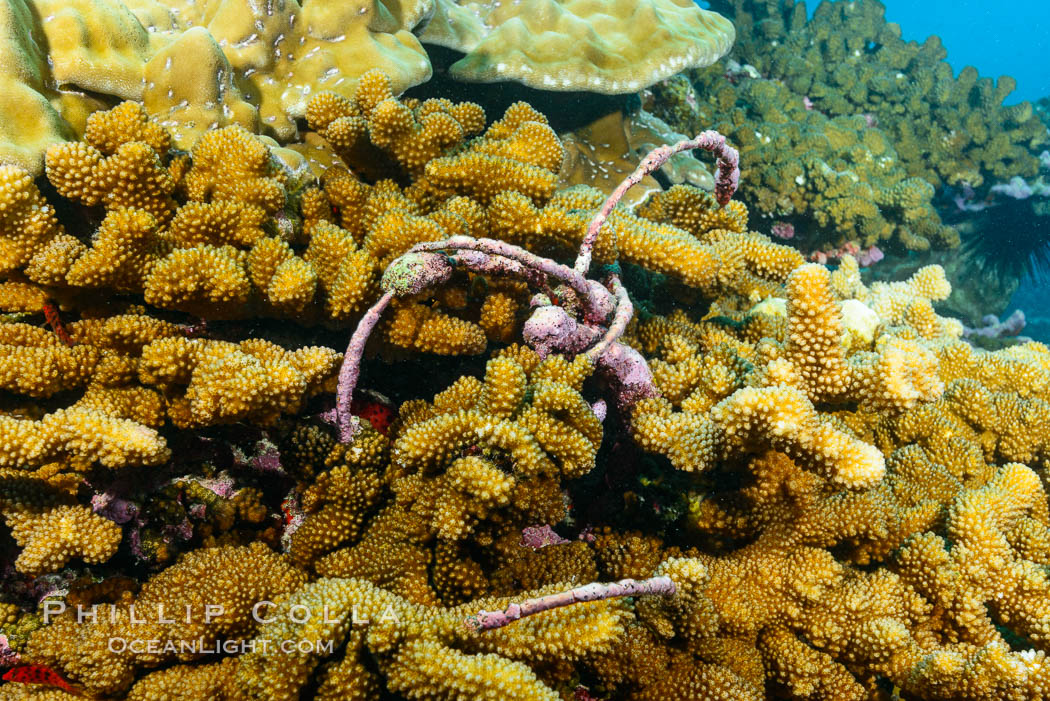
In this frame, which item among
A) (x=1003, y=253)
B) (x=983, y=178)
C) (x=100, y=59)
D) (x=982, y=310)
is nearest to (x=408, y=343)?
(x=100, y=59)

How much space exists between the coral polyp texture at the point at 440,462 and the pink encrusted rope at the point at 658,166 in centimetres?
4

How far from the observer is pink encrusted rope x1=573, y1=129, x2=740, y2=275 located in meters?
2.55

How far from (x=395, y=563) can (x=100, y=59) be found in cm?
309

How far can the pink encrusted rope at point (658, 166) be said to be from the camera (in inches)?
101

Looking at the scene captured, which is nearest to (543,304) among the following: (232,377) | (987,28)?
(232,377)

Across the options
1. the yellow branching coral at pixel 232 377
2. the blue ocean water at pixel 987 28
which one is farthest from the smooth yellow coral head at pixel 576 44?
the blue ocean water at pixel 987 28

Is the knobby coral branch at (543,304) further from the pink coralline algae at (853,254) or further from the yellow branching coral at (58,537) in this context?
the pink coralline algae at (853,254)

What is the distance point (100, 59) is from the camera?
2.92 m

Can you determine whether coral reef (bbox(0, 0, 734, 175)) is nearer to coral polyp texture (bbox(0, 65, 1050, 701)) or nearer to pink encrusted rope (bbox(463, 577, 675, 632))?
coral polyp texture (bbox(0, 65, 1050, 701))

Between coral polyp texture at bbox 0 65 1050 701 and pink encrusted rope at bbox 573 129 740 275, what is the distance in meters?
0.04

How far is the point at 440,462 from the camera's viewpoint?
2.11 meters

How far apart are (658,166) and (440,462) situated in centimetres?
183

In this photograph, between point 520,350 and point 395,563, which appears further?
point 520,350

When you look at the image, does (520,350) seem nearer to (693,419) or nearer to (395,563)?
(693,419)
